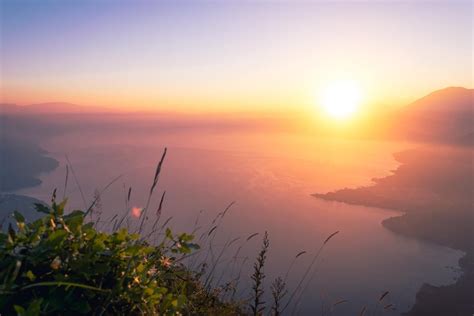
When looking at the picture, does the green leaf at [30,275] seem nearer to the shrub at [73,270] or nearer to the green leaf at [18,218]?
the shrub at [73,270]

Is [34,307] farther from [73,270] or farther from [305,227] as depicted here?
[305,227]

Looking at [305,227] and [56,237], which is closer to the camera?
[56,237]

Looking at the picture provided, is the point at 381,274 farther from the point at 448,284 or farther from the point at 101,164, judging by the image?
the point at 101,164

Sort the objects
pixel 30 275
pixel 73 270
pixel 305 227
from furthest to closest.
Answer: pixel 305 227, pixel 73 270, pixel 30 275

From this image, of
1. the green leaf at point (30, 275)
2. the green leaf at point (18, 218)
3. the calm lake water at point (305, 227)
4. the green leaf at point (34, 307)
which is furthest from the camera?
the calm lake water at point (305, 227)

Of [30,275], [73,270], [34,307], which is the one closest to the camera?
[34,307]

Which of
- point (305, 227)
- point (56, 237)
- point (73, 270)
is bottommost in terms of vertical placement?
point (305, 227)

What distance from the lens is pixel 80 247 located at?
1747mm

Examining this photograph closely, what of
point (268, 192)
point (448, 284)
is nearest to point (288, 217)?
point (268, 192)

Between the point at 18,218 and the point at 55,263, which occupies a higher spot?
the point at 18,218

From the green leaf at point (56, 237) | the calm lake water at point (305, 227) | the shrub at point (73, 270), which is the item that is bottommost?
the calm lake water at point (305, 227)

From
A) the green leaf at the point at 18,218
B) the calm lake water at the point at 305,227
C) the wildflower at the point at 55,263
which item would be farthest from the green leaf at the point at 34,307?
the calm lake water at the point at 305,227

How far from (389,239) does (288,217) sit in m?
29.9

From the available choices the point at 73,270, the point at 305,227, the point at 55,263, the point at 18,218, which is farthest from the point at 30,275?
the point at 305,227
